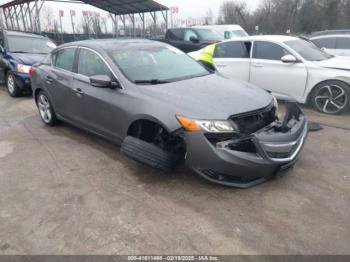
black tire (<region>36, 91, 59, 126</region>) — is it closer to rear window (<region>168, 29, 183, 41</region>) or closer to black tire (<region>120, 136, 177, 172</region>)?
black tire (<region>120, 136, 177, 172</region>)

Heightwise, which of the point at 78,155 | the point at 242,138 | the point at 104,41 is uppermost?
the point at 104,41

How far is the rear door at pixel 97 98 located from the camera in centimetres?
390

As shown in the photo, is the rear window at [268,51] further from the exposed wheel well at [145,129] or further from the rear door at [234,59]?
the exposed wheel well at [145,129]

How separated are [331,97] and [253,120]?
3.45m

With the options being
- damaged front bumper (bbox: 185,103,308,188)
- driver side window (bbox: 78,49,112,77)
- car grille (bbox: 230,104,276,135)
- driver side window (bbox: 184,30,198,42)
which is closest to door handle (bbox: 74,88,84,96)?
driver side window (bbox: 78,49,112,77)

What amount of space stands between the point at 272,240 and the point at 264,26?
50.3 meters

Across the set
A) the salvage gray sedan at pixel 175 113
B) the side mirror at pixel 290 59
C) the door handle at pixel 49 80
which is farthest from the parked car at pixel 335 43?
the door handle at pixel 49 80

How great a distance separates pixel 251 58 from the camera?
22.7 feet

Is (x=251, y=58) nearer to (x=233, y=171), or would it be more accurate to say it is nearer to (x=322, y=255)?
(x=233, y=171)

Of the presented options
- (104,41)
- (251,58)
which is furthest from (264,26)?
(104,41)

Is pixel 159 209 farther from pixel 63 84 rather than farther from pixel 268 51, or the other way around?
pixel 268 51

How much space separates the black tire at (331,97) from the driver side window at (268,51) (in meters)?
1.03

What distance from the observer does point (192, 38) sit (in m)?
12.8

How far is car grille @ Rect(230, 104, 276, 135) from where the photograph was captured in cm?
320
